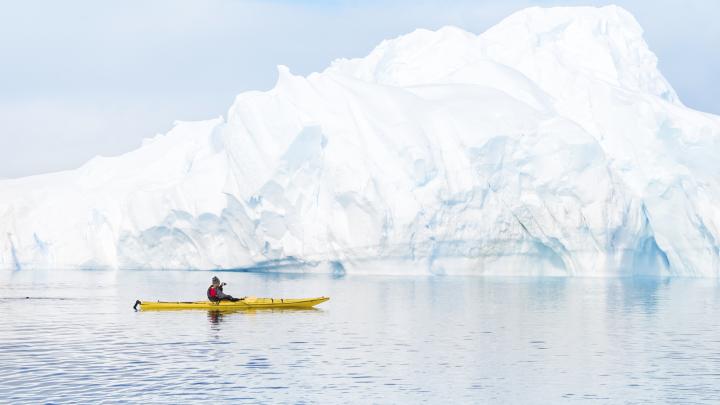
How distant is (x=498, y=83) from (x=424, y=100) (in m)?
6.94

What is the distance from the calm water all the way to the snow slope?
13928 mm

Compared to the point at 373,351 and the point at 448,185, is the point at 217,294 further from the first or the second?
the point at 448,185

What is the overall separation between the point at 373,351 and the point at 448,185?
31361mm

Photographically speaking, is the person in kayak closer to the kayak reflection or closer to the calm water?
the kayak reflection

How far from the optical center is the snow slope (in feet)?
172

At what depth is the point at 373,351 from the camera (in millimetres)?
21953

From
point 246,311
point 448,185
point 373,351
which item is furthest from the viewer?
point 448,185

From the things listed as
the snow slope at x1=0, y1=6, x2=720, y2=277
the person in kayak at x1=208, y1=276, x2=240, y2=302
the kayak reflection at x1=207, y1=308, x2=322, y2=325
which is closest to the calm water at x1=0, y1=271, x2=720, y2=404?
the kayak reflection at x1=207, y1=308, x2=322, y2=325

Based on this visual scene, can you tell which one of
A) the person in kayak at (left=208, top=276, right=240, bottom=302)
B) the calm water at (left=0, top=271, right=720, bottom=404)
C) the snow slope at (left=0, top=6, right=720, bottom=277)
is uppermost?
the snow slope at (left=0, top=6, right=720, bottom=277)

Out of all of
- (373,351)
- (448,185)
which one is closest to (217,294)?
(373,351)

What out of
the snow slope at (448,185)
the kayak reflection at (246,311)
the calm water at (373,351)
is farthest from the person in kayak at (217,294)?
the snow slope at (448,185)

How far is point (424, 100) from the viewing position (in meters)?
57.8

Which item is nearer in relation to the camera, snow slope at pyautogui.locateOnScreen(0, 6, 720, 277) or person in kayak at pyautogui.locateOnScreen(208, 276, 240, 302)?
person in kayak at pyautogui.locateOnScreen(208, 276, 240, 302)

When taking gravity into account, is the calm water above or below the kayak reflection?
below
